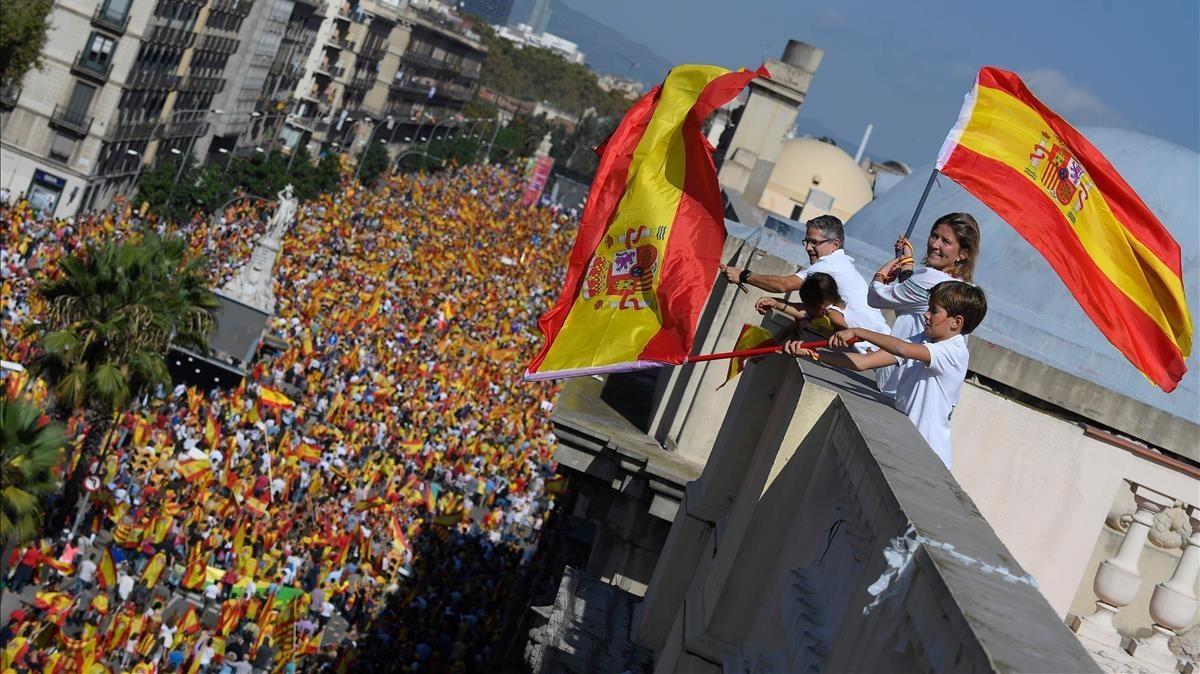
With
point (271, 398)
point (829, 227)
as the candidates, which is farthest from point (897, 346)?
point (271, 398)

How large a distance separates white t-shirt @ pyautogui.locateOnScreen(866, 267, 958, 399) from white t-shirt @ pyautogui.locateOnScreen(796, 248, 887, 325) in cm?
10

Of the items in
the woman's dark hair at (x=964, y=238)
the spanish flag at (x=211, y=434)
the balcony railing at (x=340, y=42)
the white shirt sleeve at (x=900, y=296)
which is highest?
the balcony railing at (x=340, y=42)

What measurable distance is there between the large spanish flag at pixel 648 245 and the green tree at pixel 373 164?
7371 centimetres

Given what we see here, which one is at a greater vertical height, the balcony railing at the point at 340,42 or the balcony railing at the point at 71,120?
the balcony railing at the point at 340,42

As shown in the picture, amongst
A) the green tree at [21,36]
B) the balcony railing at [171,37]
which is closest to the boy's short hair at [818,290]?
the green tree at [21,36]

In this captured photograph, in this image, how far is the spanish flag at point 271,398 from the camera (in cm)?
2553

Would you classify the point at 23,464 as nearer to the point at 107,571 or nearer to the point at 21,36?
the point at 107,571

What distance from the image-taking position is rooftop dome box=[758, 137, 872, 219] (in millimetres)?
42875

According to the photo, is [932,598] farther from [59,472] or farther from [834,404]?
[59,472]

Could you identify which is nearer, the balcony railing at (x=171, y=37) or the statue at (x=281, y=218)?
the statue at (x=281, y=218)

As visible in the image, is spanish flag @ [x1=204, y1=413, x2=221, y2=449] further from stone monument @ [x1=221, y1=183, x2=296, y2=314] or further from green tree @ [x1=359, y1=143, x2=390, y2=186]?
green tree @ [x1=359, y1=143, x2=390, y2=186]

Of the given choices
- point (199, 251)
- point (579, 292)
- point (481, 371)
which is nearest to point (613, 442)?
point (579, 292)

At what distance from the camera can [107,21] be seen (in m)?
50.0

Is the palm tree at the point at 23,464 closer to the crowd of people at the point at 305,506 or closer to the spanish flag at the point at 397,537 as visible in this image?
the crowd of people at the point at 305,506
